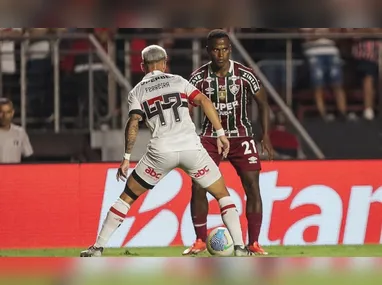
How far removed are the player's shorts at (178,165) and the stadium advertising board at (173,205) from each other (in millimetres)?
2638

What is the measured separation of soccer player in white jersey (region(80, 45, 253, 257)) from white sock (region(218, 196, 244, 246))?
0.21 metres

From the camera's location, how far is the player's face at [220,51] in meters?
11.6

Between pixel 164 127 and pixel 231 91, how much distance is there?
3.86 ft

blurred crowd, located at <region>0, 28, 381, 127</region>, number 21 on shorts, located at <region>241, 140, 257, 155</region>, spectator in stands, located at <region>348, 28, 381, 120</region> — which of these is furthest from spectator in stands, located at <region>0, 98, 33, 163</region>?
spectator in stands, located at <region>348, 28, 381, 120</region>

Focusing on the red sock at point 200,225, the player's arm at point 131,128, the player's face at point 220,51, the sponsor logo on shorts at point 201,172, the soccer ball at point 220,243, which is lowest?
the soccer ball at point 220,243

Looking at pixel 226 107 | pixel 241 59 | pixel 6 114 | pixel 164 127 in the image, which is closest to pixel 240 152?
pixel 226 107

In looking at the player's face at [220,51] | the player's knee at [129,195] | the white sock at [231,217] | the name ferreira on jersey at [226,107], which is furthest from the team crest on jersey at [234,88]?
the player's knee at [129,195]

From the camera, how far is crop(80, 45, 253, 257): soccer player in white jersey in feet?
35.7

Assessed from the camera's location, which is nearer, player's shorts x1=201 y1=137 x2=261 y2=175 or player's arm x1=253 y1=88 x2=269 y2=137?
player's arm x1=253 y1=88 x2=269 y2=137

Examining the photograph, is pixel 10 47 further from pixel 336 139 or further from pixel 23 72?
pixel 336 139

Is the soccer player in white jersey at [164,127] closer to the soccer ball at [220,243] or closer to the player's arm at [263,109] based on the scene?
the soccer ball at [220,243]

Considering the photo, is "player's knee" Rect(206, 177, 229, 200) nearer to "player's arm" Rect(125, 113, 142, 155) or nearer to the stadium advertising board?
"player's arm" Rect(125, 113, 142, 155)

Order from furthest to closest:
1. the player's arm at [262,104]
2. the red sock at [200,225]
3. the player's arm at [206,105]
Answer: the red sock at [200,225] → the player's arm at [262,104] → the player's arm at [206,105]

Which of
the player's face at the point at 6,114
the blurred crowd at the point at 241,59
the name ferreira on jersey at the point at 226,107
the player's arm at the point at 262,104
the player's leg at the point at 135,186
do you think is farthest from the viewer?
the blurred crowd at the point at 241,59
